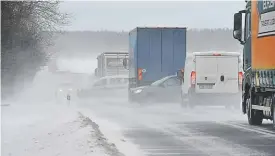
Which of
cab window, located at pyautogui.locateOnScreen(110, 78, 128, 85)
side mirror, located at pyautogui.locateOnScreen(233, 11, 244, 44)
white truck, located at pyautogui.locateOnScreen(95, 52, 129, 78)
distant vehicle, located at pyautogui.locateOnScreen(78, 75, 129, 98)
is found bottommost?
distant vehicle, located at pyautogui.locateOnScreen(78, 75, 129, 98)

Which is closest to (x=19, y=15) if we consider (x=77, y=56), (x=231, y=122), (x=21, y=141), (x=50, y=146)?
(x=231, y=122)

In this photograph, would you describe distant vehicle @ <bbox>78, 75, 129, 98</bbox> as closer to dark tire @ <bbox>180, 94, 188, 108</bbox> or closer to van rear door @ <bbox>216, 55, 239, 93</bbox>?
dark tire @ <bbox>180, 94, 188, 108</bbox>

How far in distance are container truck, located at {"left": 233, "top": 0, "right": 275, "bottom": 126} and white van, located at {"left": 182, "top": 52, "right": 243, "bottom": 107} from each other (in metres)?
6.47

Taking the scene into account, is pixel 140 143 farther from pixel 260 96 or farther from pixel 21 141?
pixel 260 96

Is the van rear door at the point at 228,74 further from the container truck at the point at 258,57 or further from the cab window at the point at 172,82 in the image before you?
the container truck at the point at 258,57

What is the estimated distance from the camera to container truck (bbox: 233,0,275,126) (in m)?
14.1

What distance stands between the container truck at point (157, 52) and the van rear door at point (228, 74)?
5.37 meters

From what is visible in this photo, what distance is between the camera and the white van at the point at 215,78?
79.4 ft

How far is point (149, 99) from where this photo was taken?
28141mm

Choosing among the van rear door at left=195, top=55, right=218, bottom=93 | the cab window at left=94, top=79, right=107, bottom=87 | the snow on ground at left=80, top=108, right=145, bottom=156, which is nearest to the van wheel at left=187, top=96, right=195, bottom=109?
the van rear door at left=195, top=55, right=218, bottom=93

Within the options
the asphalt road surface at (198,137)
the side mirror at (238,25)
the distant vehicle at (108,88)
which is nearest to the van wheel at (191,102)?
the asphalt road surface at (198,137)

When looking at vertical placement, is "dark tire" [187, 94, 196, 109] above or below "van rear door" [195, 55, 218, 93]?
below

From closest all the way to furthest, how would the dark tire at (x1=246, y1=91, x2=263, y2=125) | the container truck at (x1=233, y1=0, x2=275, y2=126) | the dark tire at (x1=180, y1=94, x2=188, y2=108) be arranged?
the container truck at (x1=233, y1=0, x2=275, y2=126) → the dark tire at (x1=246, y1=91, x2=263, y2=125) → the dark tire at (x1=180, y1=94, x2=188, y2=108)

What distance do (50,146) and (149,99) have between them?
1677 centimetres
